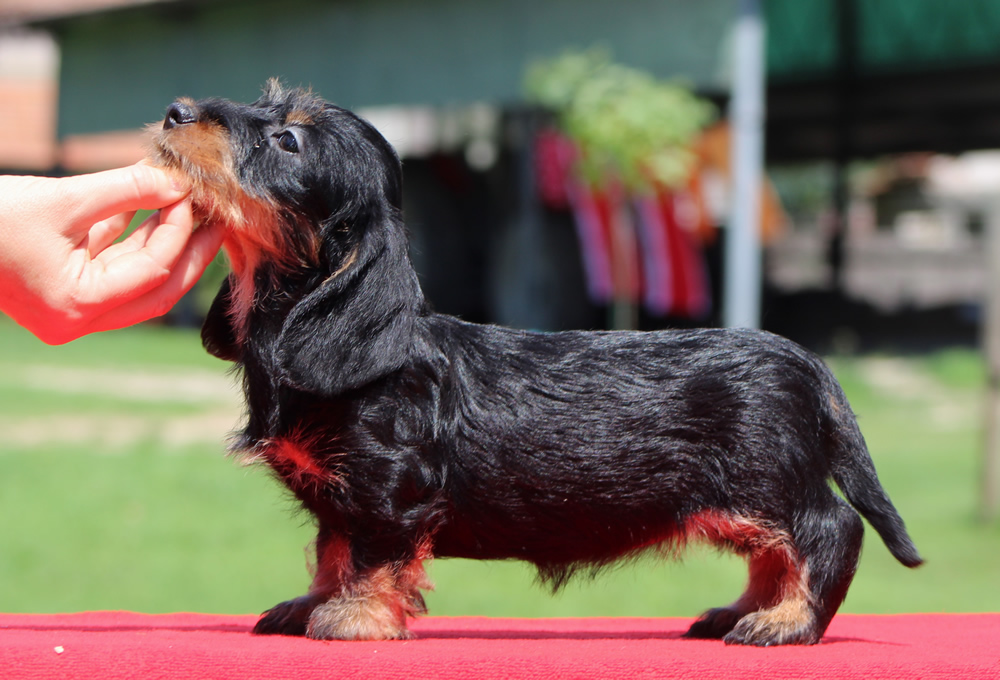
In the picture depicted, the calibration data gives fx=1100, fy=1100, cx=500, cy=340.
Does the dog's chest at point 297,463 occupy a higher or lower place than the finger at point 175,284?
lower

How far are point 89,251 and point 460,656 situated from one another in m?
1.32

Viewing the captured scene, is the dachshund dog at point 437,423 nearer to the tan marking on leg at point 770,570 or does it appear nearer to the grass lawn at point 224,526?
the tan marking on leg at point 770,570

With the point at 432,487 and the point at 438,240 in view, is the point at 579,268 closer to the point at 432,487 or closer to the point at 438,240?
the point at 438,240

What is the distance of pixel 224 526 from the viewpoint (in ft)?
31.5

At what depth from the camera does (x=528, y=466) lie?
2.68m

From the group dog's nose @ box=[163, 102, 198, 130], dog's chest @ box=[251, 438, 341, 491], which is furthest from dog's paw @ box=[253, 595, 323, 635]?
dog's nose @ box=[163, 102, 198, 130]

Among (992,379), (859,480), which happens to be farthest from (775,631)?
(992,379)

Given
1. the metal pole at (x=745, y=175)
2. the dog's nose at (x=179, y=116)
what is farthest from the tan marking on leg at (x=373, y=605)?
the metal pole at (x=745, y=175)

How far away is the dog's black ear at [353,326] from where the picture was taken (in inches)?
102

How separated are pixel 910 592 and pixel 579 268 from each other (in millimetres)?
15905

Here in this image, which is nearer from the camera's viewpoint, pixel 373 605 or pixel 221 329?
pixel 373 605

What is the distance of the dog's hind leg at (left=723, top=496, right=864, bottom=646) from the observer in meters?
2.71

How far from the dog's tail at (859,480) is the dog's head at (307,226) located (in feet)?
3.67

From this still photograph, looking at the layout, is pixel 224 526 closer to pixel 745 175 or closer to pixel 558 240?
pixel 745 175
